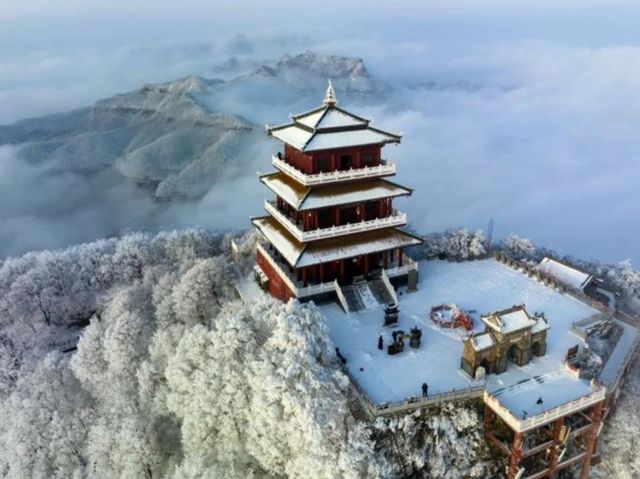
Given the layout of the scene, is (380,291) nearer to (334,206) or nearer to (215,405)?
(334,206)

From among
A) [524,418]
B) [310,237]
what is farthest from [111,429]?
[524,418]

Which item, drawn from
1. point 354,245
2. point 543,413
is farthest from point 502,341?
point 354,245

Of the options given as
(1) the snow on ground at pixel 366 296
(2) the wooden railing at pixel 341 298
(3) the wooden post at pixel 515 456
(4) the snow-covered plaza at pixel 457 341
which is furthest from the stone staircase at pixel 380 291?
(3) the wooden post at pixel 515 456

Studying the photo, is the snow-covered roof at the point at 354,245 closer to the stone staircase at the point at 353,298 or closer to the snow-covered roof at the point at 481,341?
the stone staircase at the point at 353,298

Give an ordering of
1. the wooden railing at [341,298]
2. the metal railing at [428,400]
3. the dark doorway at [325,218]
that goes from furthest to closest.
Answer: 1. the dark doorway at [325,218]
2. the wooden railing at [341,298]
3. the metal railing at [428,400]

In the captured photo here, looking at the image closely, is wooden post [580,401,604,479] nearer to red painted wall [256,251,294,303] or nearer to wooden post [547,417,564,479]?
wooden post [547,417,564,479]

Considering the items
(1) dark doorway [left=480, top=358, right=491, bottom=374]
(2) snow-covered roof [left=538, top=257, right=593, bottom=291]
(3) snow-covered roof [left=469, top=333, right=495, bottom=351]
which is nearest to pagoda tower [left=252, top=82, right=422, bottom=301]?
(3) snow-covered roof [left=469, top=333, right=495, bottom=351]
